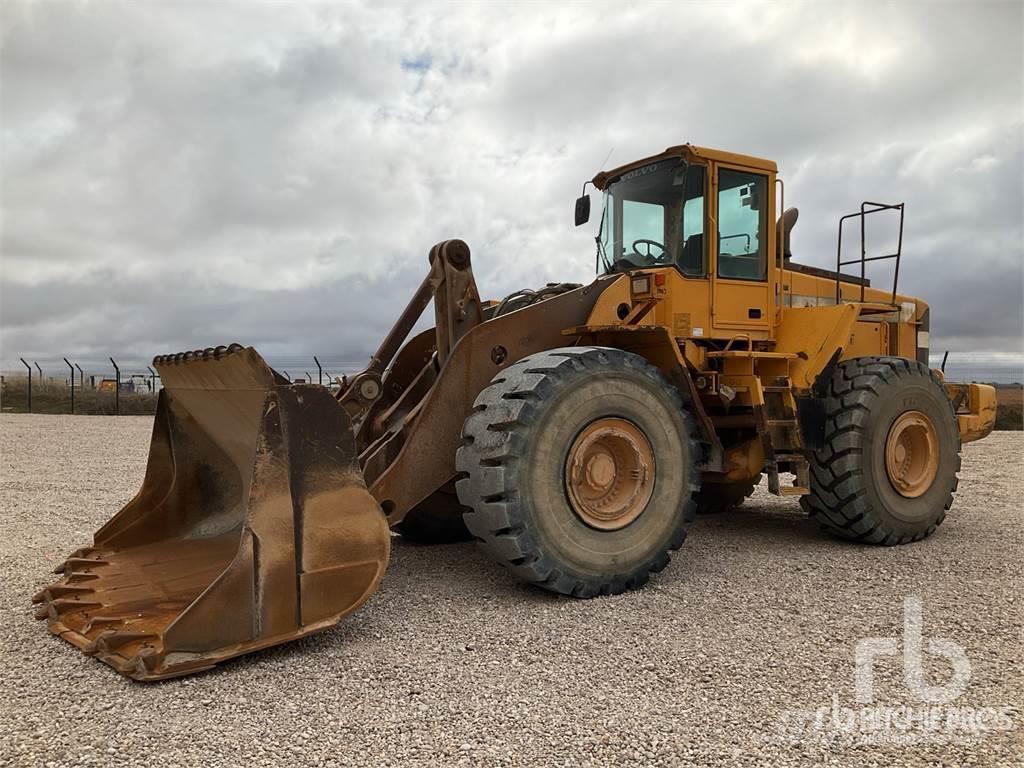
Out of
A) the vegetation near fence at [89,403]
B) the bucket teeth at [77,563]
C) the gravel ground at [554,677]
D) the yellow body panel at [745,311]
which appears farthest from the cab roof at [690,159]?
the vegetation near fence at [89,403]

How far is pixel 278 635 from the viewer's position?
398cm

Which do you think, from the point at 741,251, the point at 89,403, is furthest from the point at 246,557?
the point at 89,403

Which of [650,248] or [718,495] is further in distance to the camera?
[718,495]

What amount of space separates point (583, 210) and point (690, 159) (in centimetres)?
106

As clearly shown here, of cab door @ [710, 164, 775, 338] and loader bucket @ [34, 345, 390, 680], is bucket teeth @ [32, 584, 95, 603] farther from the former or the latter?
cab door @ [710, 164, 775, 338]

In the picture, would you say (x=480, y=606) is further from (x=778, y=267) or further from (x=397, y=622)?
(x=778, y=267)

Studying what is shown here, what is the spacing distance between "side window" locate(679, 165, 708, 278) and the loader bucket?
329cm

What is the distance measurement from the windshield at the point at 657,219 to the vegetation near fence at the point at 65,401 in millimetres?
21724

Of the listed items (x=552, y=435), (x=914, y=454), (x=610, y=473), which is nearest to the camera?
(x=552, y=435)

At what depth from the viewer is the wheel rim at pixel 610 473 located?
5.15m

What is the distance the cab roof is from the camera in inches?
253

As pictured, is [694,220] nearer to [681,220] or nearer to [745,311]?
[681,220]

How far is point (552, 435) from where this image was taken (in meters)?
4.96

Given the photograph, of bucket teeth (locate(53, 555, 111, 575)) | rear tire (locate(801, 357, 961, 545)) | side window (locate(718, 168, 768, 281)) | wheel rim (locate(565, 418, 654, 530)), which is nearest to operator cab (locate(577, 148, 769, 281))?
side window (locate(718, 168, 768, 281))
